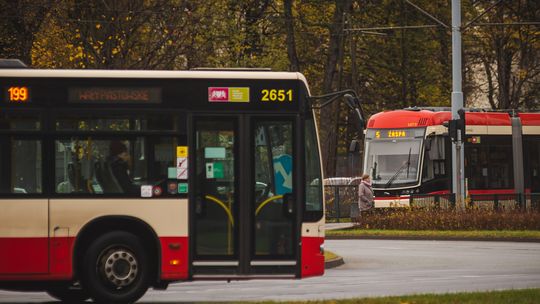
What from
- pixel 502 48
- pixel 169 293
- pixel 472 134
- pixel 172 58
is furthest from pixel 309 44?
pixel 169 293

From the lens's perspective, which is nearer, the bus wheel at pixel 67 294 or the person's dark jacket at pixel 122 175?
the person's dark jacket at pixel 122 175

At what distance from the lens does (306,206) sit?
16.0 m

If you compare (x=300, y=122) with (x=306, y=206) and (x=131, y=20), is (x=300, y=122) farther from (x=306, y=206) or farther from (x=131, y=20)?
(x=131, y=20)

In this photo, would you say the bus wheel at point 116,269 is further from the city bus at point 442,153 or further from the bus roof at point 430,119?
the bus roof at point 430,119

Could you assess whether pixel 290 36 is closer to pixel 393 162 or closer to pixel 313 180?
pixel 393 162

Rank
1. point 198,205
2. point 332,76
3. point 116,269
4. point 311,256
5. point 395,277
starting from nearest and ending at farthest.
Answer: point 116,269 < point 198,205 < point 311,256 < point 395,277 < point 332,76

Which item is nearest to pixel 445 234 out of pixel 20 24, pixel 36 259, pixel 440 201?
pixel 440 201

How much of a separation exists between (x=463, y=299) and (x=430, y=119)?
24.6m

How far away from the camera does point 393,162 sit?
4022 centimetres

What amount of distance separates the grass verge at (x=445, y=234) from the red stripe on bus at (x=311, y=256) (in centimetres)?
1665

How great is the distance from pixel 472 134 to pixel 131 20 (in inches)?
610

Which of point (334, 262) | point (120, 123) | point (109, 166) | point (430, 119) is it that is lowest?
point (334, 262)

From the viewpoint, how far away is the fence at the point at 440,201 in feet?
120

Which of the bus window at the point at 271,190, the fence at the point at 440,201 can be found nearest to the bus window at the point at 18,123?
the bus window at the point at 271,190
